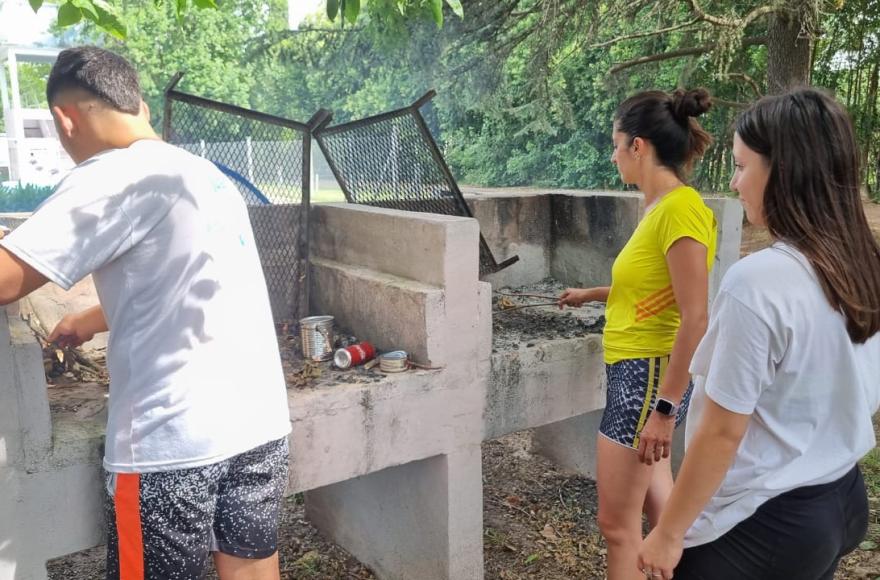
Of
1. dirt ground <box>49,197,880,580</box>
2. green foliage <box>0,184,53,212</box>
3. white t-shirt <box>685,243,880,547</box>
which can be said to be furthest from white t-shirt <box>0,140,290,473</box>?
green foliage <box>0,184,53,212</box>

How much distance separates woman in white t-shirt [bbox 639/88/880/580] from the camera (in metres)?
1.39

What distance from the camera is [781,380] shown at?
1.42 metres

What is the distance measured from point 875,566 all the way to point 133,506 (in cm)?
362

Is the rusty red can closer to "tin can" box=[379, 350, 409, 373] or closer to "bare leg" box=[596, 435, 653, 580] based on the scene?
"tin can" box=[379, 350, 409, 373]

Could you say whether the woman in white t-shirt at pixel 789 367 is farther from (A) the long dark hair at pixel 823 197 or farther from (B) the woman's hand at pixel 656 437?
(B) the woman's hand at pixel 656 437

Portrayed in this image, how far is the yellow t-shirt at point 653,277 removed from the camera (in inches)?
91.4

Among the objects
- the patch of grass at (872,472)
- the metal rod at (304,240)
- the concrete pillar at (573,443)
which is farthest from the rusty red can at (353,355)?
the patch of grass at (872,472)

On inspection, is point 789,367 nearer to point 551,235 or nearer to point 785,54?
point 551,235

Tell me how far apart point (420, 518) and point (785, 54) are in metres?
6.76

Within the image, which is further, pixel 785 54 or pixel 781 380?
pixel 785 54

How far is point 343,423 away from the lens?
2936 mm

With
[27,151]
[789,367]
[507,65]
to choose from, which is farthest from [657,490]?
[27,151]

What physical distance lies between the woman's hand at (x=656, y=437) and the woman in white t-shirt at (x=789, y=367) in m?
0.82

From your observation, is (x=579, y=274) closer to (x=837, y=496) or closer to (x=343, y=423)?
(x=343, y=423)
